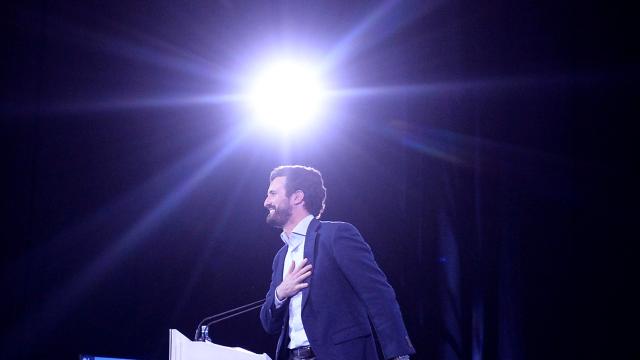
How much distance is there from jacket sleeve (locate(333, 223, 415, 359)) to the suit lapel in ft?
0.36

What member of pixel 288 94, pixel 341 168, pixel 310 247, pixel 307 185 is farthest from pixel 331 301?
pixel 288 94

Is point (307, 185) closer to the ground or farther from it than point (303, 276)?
farther from it

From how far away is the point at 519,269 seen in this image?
4066 mm

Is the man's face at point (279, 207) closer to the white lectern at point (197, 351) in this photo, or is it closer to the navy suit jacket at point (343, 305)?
the navy suit jacket at point (343, 305)

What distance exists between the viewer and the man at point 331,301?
9.21ft

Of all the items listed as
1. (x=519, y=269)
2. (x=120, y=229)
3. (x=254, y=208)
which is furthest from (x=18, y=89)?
(x=519, y=269)

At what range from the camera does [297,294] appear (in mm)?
3059

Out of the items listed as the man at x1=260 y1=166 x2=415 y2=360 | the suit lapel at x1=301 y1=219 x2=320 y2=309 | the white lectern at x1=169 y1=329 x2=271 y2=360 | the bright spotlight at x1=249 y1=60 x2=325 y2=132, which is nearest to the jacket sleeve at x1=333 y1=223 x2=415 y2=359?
the man at x1=260 y1=166 x2=415 y2=360

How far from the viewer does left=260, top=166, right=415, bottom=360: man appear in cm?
281

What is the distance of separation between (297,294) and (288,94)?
2.38m

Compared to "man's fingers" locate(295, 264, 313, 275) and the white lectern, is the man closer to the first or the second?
"man's fingers" locate(295, 264, 313, 275)

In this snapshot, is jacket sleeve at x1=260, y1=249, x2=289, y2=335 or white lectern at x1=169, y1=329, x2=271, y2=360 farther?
jacket sleeve at x1=260, y1=249, x2=289, y2=335

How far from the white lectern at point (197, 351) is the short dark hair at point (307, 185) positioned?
86 cm

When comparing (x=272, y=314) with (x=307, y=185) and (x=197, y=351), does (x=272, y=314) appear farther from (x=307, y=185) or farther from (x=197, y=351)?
(x=307, y=185)
